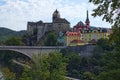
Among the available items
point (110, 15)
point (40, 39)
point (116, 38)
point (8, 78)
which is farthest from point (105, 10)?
point (40, 39)

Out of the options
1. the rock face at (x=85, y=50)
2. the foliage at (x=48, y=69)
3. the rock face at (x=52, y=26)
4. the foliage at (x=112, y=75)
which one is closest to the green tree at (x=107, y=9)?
the foliage at (x=112, y=75)

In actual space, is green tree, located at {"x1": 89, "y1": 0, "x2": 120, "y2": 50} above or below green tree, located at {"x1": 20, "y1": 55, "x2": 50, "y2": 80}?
above

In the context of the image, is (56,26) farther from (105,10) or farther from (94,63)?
(105,10)

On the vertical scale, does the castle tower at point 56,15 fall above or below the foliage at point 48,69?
above

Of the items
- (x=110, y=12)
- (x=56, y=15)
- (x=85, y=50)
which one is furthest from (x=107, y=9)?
(x=56, y=15)

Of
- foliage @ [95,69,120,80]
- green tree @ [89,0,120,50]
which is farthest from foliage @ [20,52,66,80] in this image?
green tree @ [89,0,120,50]

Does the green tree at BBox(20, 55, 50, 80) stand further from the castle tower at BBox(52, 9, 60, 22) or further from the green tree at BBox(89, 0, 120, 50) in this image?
the castle tower at BBox(52, 9, 60, 22)

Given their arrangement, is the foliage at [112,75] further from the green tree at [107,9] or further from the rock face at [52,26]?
the rock face at [52,26]

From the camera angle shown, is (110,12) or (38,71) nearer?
(110,12)

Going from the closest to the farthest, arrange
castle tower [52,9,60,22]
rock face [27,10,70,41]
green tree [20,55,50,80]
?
green tree [20,55,50,80] < rock face [27,10,70,41] < castle tower [52,9,60,22]

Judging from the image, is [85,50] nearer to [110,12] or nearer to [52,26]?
[52,26]

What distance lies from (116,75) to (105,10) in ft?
12.2

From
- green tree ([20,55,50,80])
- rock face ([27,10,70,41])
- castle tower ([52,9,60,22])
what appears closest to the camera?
green tree ([20,55,50,80])

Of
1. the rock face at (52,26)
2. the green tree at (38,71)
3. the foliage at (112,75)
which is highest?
the rock face at (52,26)
